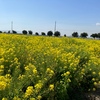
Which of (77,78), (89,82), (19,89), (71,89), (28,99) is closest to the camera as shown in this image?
(28,99)

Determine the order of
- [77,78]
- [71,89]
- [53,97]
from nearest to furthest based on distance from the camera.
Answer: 1. [53,97]
2. [71,89]
3. [77,78]

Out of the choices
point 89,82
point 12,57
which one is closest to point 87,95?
point 89,82

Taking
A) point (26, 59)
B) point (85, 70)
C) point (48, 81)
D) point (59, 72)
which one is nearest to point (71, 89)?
point (59, 72)

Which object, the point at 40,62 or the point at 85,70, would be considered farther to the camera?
the point at 85,70

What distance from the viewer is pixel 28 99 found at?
393 cm

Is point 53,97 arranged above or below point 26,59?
below

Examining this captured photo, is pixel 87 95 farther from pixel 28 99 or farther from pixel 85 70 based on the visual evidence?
pixel 28 99

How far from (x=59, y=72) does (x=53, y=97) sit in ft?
2.69

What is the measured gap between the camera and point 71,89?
18.6ft

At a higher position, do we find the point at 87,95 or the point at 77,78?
the point at 77,78

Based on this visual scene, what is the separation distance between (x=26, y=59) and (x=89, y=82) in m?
1.55

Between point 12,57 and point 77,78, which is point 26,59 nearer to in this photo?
point 12,57

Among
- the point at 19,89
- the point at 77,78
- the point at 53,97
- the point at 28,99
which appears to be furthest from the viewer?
the point at 77,78

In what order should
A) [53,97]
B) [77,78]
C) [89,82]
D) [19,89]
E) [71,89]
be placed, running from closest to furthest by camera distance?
[19,89] → [53,97] → [71,89] → [77,78] → [89,82]
